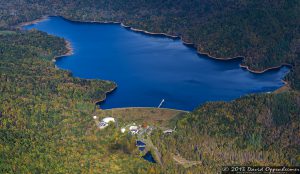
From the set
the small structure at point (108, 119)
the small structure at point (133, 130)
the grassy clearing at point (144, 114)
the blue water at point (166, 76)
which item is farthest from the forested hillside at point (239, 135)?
the blue water at point (166, 76)

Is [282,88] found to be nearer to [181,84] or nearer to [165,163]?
[181,84]

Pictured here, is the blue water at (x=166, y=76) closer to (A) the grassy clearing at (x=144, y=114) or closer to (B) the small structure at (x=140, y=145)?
(A) the grassy clearing at (x=144, y=114)

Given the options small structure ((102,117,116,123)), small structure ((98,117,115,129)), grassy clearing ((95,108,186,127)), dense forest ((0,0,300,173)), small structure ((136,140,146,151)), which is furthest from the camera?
grassy clearing ((95,108,186,127))

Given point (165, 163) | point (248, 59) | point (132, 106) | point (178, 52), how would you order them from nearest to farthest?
point (165, 163) < point (132, 106) < point (248, 59) < point (178, 52)

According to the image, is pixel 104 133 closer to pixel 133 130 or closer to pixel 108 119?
pixel 133 130

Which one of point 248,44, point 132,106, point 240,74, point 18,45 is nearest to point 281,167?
point 132,106

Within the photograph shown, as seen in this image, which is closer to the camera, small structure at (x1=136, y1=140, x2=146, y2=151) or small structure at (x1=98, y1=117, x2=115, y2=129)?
small structure at (x1=136, y1=140, x2=146, y2=151)

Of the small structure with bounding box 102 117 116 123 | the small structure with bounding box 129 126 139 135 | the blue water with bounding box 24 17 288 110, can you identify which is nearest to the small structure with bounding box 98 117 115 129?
the small structure with bounding box 102 117 116 123

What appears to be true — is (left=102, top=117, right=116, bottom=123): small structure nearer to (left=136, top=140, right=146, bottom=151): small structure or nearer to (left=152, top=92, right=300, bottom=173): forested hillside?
(left=136, top=140, right=146, bottom=151): small structure
